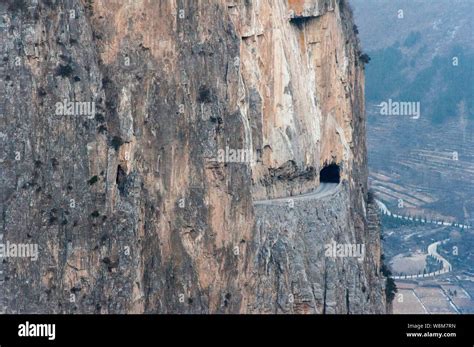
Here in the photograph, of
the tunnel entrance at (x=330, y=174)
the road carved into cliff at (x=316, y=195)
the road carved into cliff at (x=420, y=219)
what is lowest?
the road carved into cliff at (x=420, y=219)

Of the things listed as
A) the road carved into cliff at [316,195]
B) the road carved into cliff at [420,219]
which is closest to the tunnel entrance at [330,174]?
the road carved into cliff at [316,195]

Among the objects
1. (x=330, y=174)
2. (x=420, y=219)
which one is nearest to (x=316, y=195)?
(x=330, y=174)

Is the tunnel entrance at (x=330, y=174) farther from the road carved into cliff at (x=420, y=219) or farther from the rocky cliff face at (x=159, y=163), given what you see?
the road carved into cliff at (x=420, y=219)

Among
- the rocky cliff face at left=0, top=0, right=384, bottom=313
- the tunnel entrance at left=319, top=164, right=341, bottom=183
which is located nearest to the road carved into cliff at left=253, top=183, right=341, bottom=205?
the rocky cliff face at left=0, top=0, right=384, bottom=313

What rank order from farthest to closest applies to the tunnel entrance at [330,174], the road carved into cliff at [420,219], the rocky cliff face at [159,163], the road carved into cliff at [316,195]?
the road carved into cliff at [420,219] → the tunnel entrance at [330,174] → the road carved into cliff at [316,195] → the rocky cliff face at [159,163]

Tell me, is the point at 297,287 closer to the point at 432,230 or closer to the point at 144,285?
the point at 144,285

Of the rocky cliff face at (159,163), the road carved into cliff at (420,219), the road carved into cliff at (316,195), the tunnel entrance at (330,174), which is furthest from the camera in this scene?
the road carved into cliff at (420,219)
